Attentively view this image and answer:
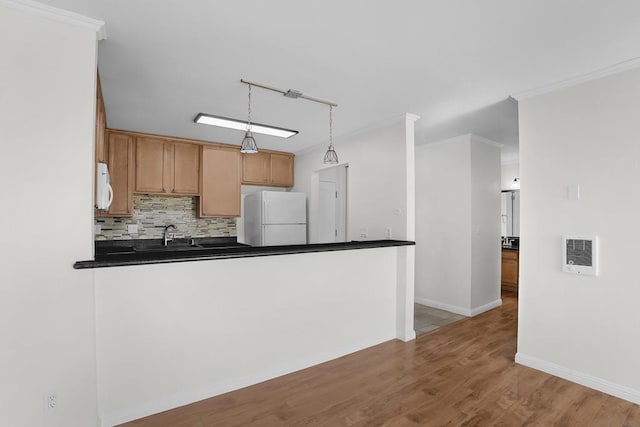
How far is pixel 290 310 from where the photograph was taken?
9.16 ft

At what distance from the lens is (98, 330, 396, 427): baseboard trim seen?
82.0 inches

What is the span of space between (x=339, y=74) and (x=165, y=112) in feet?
6.49

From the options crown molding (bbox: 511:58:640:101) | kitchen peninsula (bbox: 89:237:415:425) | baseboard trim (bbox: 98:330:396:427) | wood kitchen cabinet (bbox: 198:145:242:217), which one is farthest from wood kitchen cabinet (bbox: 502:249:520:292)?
wood kitchen cabinet (bbox: 198:145:242:217)

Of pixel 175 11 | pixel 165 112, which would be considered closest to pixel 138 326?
pixel 175 11

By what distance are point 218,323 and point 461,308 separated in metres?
3.30

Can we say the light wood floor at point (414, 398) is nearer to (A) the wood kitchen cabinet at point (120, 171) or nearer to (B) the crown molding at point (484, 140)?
(B) the crown molding at point (484, 140)

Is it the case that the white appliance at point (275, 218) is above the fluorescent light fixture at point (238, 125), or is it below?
below

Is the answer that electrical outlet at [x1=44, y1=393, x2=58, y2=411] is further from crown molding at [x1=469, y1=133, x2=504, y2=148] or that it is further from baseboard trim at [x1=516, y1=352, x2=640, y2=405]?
crown molding at [x1=469, y1=133, x2=504, y2=148]

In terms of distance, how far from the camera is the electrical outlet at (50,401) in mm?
1702

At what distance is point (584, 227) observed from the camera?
8.34 feet

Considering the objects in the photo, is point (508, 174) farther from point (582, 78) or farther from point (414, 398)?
point (414, 398)

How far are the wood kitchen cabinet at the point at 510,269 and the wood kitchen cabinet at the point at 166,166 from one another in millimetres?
5172

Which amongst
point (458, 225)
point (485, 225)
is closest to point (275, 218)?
point (458, 225)

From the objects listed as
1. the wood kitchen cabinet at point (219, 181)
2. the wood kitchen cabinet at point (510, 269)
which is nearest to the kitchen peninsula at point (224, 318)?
the wood kitchen cabinet at point (219, 181)
